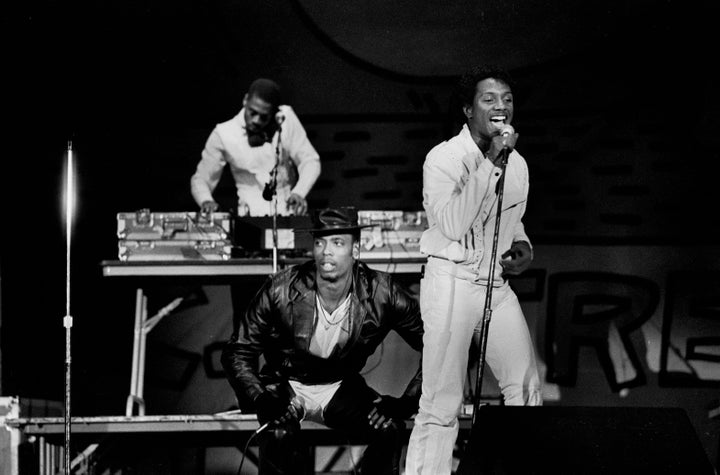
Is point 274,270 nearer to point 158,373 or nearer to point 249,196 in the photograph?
point 249,196

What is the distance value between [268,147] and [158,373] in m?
1.70

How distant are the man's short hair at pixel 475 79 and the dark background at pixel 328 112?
1.98m

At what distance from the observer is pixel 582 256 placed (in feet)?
20.6

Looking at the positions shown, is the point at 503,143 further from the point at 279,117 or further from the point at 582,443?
the point at 279,117

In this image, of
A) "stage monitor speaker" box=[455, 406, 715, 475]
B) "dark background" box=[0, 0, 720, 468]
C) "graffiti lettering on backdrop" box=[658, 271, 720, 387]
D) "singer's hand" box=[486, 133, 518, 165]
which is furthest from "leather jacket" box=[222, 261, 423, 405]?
"graffiti lettering on backdrop" box=[658, 271, 720, 387]

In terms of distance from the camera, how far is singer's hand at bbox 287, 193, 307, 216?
5844mm

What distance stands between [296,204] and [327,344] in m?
1.37

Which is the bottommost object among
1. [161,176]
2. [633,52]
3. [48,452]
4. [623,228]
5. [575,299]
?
[48,452]

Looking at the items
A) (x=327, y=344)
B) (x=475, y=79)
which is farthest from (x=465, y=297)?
(x=475, y=79)

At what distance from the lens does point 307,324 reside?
4652mm

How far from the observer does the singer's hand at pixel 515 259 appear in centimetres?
423

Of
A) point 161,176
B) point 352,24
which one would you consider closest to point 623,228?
point 352,24

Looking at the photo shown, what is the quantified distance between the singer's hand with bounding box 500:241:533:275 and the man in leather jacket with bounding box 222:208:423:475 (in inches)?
25.4

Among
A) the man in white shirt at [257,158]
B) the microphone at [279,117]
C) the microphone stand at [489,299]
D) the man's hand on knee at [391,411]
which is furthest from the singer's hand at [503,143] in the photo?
the man in white shirt at [257,158]
